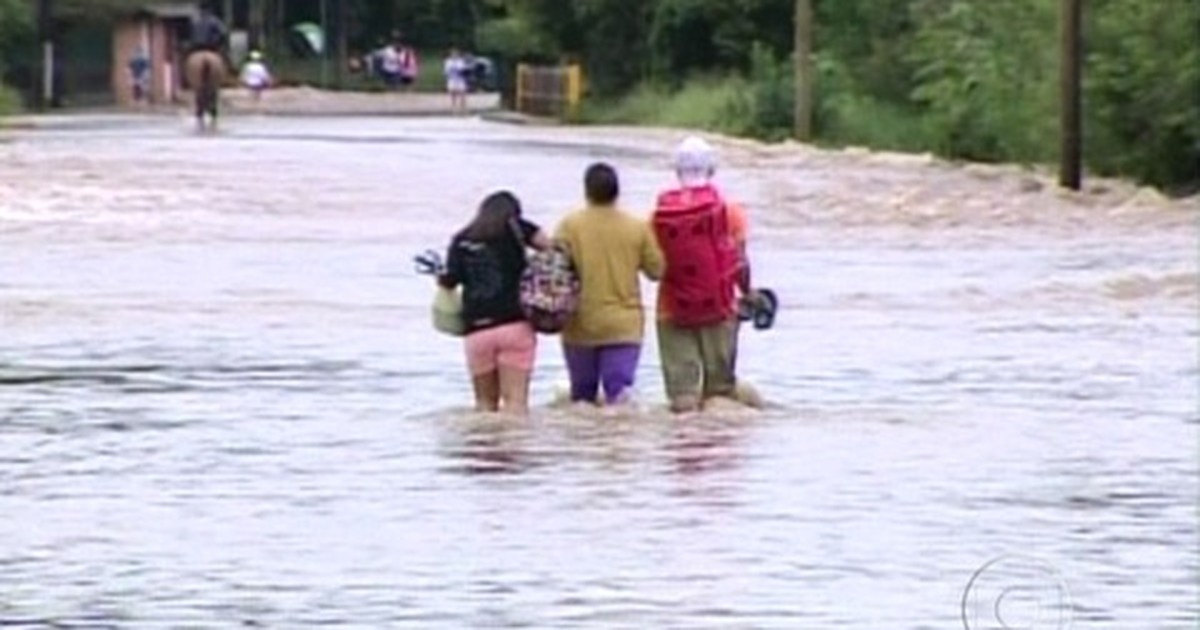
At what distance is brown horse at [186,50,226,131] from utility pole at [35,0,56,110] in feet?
65.8

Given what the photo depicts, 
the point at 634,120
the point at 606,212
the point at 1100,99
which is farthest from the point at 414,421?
the point at 634,120

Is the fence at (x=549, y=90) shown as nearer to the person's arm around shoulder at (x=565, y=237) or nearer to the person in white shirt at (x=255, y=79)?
the person in white shirt at (x=255, y=79)

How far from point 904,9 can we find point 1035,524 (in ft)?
179

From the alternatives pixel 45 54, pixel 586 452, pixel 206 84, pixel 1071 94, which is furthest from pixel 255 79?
pixel 586 452

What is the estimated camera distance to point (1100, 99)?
5034cm

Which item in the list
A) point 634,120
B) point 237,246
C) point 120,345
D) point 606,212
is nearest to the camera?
point 606,212

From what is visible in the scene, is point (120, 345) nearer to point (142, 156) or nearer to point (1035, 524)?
point (1035, 524)

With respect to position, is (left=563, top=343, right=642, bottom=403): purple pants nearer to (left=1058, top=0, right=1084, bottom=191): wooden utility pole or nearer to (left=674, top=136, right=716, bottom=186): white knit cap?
(left=674, top=136, right=716, bottom=186): white knit cap

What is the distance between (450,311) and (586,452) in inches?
63.8

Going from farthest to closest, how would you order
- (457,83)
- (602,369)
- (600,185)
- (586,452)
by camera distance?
1. (457,83)
2. (602,369)
3. (600,185)
4. (586,452)

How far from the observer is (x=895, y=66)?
70688 millimetres

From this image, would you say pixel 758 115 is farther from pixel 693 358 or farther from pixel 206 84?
pixel 693 358

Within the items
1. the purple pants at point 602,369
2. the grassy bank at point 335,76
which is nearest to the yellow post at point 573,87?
the grassy bank at point 335,76

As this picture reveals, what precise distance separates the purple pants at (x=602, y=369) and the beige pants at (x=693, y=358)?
20 centimetres
